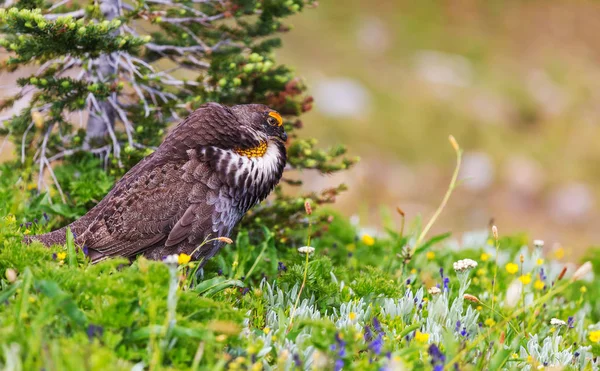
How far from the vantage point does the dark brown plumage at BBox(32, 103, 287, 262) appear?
4785mm

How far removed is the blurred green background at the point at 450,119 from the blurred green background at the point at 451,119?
4cm

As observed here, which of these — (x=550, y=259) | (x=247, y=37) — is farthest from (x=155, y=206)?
(x=550, y=259)

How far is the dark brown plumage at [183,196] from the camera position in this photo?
4.79 metres

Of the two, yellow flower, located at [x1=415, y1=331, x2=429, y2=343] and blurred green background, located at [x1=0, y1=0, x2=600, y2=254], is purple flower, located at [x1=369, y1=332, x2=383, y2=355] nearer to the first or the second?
yellow flower, located at [x1=415, y1=331, x2=429, y2=343]

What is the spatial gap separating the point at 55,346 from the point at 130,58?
3.64 meters

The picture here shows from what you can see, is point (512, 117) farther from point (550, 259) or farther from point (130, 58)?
point (130, 58)

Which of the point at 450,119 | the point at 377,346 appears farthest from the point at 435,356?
the point at 450,119

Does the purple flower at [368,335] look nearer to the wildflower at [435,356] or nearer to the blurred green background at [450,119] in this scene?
the wildflower at [435,356]

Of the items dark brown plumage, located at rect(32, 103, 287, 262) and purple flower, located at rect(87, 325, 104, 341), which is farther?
dark brown plumage, located at rect(32, 103, 287, 262)

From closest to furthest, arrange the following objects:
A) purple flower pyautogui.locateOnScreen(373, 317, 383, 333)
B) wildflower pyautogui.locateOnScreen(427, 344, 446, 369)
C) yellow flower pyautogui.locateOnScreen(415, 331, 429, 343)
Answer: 1. wildflower pyautogui.locateOnScreen(427, 344, 446, 369)
2. yellow flower pyautogui.locateOnScreen(415, 331, 429, 343)
3. purple flower pyautogui.locateOnScreen(373, 317, 383, 333)

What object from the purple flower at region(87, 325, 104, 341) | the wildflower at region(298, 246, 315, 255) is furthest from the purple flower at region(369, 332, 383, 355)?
the purple flower at region(87, 325, 104, 341)

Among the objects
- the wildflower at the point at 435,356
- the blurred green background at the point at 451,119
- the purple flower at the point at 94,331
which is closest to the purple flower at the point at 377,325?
the wildflower at the point at 435,356

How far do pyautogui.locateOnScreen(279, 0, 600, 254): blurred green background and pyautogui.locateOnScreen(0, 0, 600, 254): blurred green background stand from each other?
0.04m

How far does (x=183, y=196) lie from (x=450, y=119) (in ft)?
53.0
